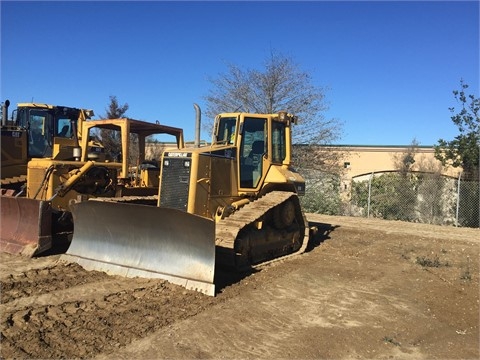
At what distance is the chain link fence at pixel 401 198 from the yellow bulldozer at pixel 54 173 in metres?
9.64

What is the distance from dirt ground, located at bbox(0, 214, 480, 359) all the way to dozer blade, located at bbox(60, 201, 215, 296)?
236 millimetres

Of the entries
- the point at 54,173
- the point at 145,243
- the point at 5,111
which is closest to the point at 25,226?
the point at 54,173

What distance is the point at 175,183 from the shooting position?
807 cm

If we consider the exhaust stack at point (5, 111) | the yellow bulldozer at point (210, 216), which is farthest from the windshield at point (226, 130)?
the exhaust stack at point (5, 111)

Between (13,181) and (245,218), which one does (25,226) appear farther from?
(245,218)

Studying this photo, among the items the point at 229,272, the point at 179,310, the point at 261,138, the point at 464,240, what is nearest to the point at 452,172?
the point at 464,240

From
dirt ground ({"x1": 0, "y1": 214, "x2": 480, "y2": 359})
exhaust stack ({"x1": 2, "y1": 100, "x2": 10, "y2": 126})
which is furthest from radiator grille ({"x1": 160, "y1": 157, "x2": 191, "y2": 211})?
exhaust stack ({"x1": 2, "y1": 100, "x2": 10, "y2": 126})

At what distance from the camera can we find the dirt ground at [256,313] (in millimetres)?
4574

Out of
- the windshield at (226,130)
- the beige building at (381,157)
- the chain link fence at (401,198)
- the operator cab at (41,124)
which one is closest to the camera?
the windshield at (226,130)

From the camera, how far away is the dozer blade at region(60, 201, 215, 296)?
261 inches

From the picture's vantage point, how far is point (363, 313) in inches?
231

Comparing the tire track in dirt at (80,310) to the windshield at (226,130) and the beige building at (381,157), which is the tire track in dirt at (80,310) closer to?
the windshield at (226,130)

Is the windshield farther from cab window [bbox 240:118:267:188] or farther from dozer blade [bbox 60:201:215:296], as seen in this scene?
dozer blade [bbox 60:201:215:296]

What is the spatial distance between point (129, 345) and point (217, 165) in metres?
4.38
